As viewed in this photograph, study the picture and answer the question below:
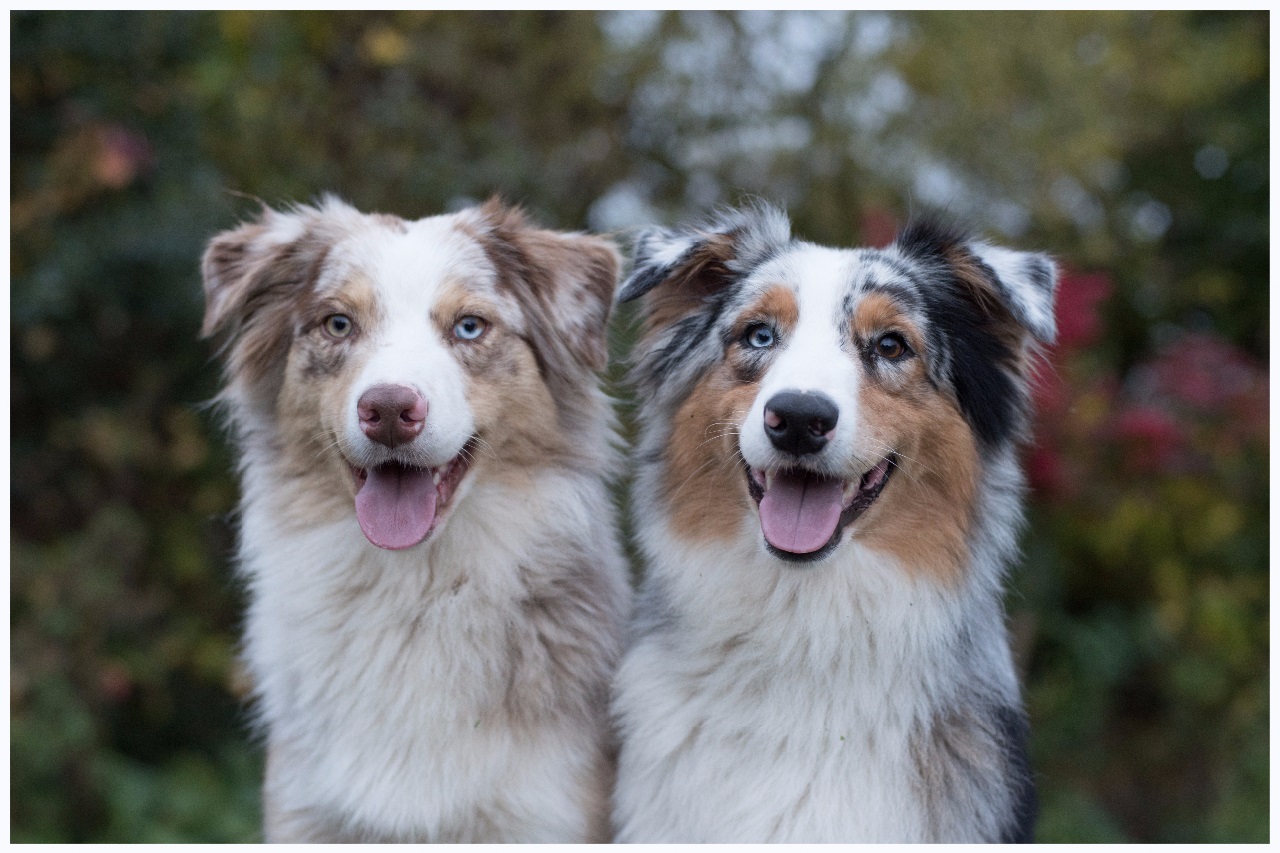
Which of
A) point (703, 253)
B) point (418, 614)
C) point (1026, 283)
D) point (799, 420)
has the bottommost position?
point (418, 614)

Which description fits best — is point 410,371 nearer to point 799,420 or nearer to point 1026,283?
point 799,420

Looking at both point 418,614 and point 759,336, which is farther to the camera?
point 418,614

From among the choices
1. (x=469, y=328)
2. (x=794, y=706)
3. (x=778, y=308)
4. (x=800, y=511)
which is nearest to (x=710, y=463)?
(x=800, y=511)

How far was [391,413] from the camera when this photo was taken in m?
2.96

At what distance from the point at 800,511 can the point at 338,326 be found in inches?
53.8

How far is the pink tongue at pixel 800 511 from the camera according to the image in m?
2.92

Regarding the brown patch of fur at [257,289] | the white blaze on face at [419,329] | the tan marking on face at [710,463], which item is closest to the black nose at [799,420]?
the tan marking on face at [710,463]

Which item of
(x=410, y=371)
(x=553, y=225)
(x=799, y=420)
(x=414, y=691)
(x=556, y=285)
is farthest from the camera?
(x=553, y=225)

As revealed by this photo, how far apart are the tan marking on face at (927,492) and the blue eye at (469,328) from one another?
42.9 inches

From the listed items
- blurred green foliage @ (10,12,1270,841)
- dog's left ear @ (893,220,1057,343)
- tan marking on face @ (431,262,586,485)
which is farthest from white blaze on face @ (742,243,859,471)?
blurred green foliage @ (10,12,1270,841)

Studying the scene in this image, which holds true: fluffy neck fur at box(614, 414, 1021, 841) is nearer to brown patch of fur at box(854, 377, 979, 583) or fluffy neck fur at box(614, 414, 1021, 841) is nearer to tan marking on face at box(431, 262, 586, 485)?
brown patch of fur at box(854, 377, 979, 583)

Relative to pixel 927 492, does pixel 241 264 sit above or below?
above

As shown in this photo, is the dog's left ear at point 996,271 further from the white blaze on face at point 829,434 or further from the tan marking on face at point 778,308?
the tan marking on face at point 778,308

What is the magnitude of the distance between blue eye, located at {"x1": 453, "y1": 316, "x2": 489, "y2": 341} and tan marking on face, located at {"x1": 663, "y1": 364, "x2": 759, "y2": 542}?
61 cm
